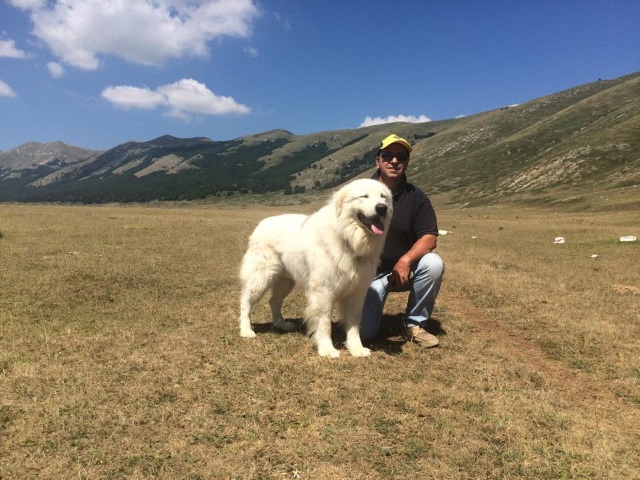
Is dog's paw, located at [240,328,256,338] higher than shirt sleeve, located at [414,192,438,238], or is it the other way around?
shirt sleeve, located at [414,192,438,238]

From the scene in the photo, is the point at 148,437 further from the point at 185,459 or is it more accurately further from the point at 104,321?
the point at 104,321

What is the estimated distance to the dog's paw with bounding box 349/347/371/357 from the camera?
6594 millimetres

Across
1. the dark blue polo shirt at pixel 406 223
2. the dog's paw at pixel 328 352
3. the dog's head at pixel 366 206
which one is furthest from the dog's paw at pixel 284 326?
the dog's head at pixel 366 206

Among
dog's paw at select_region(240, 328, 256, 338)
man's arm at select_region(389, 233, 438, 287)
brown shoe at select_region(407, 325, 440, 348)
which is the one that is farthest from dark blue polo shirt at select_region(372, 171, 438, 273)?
dog's paw at select_region(240, 328, 256, 338)

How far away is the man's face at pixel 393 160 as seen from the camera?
24.0 ft

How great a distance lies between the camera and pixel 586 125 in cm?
15125

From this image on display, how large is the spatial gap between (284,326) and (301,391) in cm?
293

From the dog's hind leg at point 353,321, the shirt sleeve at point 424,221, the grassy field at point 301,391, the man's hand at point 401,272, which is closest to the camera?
the grassy field at point 301,391

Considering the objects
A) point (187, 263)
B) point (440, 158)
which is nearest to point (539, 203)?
point (187, 263)

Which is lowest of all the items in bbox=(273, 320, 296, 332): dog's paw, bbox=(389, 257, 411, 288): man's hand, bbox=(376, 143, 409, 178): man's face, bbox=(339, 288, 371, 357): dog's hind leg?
bbox=(273, 320, 296, 332): dog's paw

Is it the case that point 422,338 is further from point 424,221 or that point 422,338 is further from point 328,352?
point 424,221

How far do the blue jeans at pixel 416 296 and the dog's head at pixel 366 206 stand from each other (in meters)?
1.53

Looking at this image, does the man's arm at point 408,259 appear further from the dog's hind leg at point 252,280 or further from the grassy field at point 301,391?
the dog's hind leg at point 252,280

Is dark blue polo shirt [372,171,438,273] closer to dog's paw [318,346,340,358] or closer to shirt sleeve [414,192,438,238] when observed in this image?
shirt sleeve [414,192,438,238]
